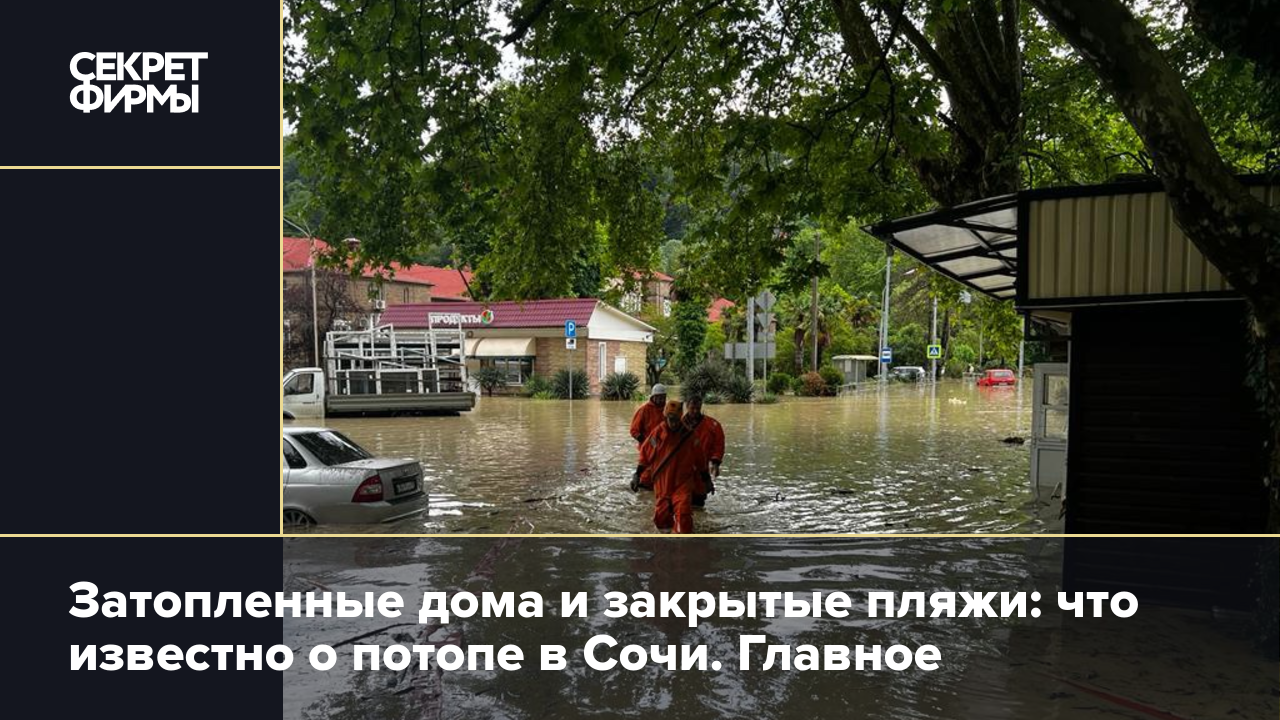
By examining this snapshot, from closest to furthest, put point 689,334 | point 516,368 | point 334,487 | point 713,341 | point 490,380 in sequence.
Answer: point 334,487 → point 490,380 → point 516,368 → point 689,334 → point 713,341

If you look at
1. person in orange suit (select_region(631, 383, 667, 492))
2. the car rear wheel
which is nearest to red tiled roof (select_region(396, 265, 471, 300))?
person in orange suit (select_region(631, 383, 667, 492))

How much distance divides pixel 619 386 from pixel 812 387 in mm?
9187

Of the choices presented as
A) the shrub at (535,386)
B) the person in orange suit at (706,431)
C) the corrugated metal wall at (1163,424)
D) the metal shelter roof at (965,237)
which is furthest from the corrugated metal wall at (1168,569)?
the shrub at (535,386)

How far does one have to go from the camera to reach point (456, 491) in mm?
13406

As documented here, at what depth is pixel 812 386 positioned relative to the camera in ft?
136

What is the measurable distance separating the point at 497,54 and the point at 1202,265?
615cm

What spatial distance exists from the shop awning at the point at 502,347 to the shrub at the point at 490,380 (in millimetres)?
795

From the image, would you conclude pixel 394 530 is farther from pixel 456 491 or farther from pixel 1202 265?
pixel 1202 265

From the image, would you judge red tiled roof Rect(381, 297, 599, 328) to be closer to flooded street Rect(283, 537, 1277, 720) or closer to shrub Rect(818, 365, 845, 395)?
shrub Rect(818, 365, 845, 395)

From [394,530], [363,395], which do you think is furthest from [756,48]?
[363,395]

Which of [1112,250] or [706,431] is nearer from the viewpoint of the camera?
[1112,250]

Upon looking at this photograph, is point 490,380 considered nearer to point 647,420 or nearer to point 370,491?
point 647,420

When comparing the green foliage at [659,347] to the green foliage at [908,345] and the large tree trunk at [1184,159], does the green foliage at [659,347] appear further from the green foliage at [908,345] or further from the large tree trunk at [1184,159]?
the large tree trunk at [1184,159]

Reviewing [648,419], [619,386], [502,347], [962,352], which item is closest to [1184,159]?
[648,419]
